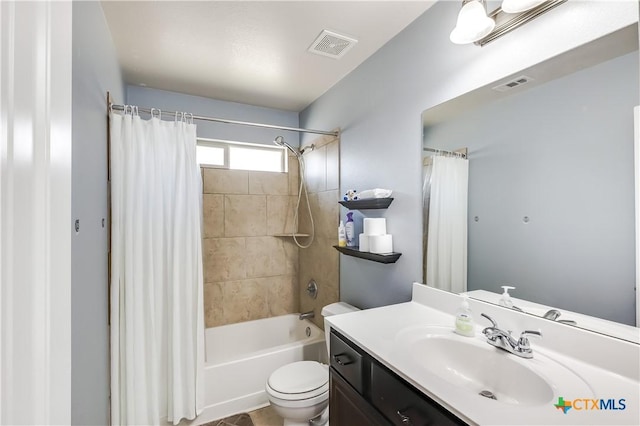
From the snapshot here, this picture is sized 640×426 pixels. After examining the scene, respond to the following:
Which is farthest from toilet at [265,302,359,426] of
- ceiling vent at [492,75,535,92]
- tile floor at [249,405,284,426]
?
ceiling vent at [492,75,535,92]

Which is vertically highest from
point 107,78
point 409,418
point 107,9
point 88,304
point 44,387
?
point 107,9

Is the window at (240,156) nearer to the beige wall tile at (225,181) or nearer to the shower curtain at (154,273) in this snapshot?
the beige wall tile at (225,181)

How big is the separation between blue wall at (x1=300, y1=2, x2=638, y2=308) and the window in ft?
2.91

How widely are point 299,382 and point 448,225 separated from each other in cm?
128

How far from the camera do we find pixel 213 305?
2680 mm

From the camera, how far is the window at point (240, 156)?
2748mm

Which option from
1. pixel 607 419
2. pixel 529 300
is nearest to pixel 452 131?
pixel 529 300

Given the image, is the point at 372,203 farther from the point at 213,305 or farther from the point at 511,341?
the point at 213,305

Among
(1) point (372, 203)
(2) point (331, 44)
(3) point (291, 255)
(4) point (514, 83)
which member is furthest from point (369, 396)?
→ (3) point (291, 255)

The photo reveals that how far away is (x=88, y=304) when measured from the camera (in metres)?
1.22

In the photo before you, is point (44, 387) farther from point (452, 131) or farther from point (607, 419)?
point (452, 131)

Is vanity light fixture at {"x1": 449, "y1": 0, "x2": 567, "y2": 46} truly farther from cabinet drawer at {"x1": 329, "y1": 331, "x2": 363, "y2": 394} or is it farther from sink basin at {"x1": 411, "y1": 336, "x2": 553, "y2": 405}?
cabinet drawer at {"x1": 329, "y1": 331, "x2": 363, "y2": 394}

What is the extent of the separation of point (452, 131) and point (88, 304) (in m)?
1.80

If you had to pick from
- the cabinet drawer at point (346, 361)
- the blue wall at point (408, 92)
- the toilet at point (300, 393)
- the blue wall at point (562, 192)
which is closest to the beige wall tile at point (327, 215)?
the blue wall at point (408, 92)
